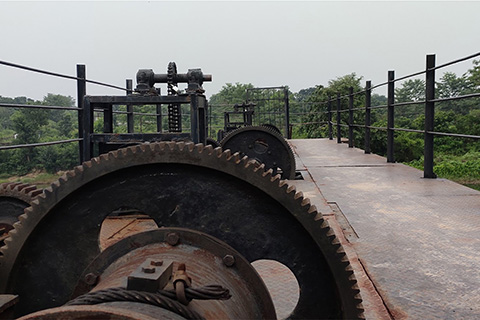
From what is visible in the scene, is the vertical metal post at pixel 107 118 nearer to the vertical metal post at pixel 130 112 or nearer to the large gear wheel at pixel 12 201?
the large gear wheel at pixel 12 201

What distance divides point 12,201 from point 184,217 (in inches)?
33.0

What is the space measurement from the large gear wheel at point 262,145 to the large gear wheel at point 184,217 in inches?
141

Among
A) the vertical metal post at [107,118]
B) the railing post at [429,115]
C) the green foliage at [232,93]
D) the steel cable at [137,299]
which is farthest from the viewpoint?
the green foliage at [232,93]

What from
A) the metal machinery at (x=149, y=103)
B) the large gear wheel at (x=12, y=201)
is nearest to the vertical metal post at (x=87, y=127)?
the metal machinery at (x=149, y=103)

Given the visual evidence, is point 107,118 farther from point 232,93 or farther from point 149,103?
point 232,93

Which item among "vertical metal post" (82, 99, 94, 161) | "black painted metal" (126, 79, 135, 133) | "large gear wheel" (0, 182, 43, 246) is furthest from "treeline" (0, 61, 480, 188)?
"large gear wheel" (0, 182, 43, 246)

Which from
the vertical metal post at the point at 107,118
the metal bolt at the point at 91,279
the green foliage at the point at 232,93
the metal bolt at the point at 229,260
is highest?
the green foliage at the point at 232,93

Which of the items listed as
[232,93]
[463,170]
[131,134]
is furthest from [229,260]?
[232,93]

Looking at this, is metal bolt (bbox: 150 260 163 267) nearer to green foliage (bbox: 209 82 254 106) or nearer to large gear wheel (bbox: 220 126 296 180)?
large gear wheel (bbox: 220 126 296 180)

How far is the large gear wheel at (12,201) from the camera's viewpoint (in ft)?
5.07

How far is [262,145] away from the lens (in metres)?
4.88

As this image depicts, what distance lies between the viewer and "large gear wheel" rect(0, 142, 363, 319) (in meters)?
1.02

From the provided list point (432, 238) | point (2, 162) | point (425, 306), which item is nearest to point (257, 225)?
point (425, 306)

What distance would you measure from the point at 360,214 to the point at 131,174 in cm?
190
